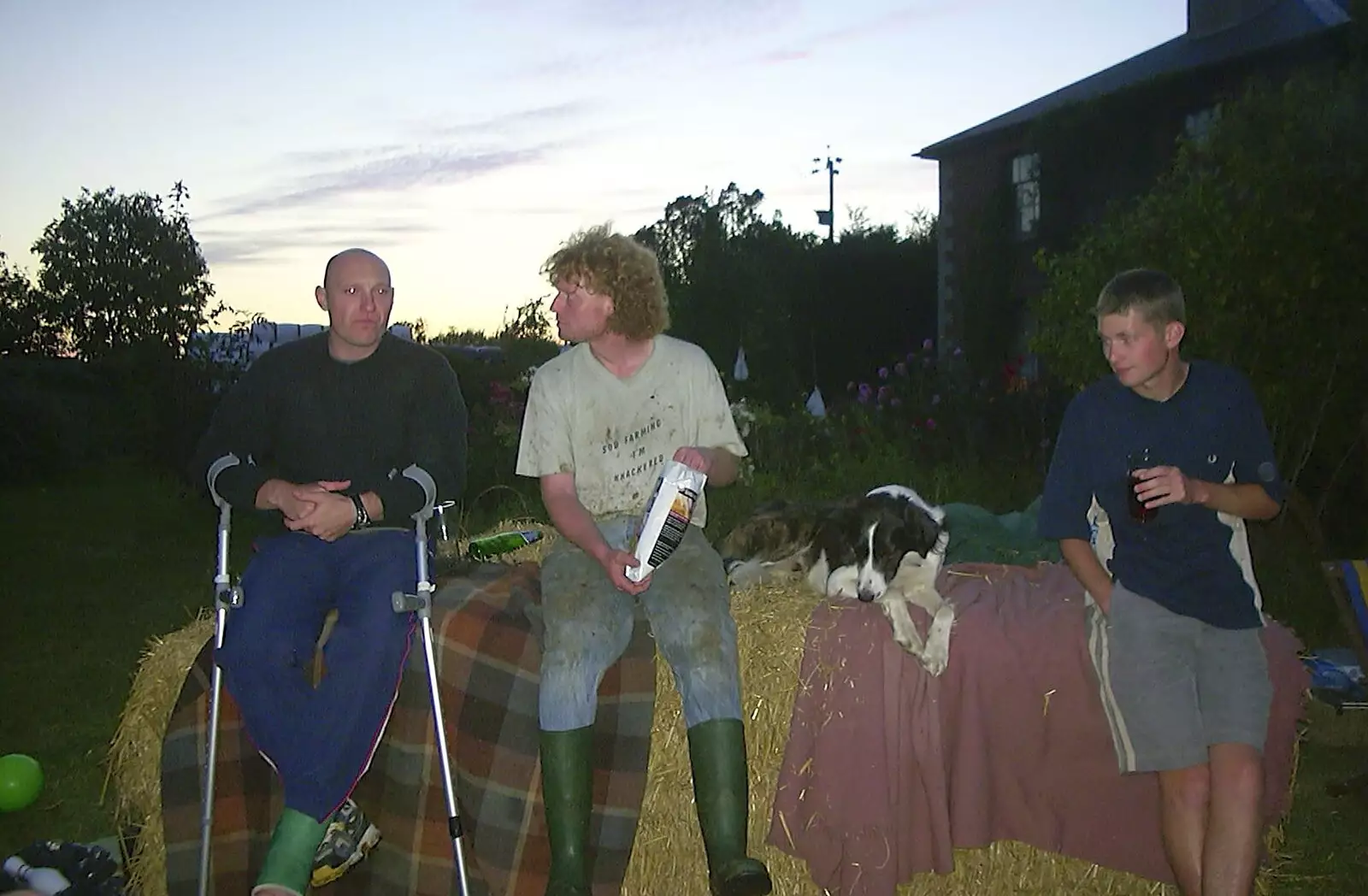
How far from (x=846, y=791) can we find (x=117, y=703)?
3989mm

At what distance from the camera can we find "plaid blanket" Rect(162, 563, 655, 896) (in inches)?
137

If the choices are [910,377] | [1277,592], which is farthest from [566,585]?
[910,377]

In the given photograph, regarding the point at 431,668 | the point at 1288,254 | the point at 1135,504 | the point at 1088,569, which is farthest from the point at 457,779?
the point at 1288,254

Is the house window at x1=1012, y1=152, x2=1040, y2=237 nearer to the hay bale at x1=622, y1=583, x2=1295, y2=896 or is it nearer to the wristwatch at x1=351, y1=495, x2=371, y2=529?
the hay bale at x1=622, y1=583, x2=1295, y2=896

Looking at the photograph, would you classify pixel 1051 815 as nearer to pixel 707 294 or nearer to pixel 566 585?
pixel 566 585

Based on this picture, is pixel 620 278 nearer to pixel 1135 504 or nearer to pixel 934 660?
Result: pixel 934 660

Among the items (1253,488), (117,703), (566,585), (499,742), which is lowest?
(117,703)

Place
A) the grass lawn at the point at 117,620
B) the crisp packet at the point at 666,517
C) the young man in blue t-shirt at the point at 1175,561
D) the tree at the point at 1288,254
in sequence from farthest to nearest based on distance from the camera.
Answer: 1. the tree at the point at 1288,254
2. the grass lawn at the point at 117,620
3. the crisp packet at the point at 666,517
4. the young man in blue t-shirt at the point at 1175,561

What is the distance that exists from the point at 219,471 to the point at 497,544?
1627 millimetres

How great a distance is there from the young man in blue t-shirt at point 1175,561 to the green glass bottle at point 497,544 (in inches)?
95.6

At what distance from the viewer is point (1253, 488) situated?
3.30 metres

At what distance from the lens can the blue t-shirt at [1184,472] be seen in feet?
10.8

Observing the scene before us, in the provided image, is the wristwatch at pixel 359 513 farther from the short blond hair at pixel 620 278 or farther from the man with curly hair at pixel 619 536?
the short blond hair at pixel 620 278

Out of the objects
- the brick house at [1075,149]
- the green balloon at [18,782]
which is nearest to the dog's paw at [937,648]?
the green balloon at [18,782]
